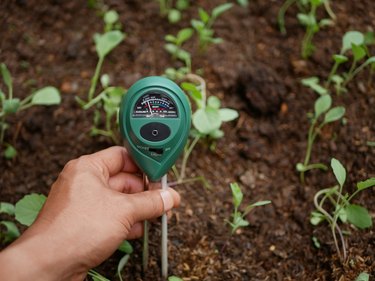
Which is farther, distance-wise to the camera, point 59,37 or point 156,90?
point 59,37

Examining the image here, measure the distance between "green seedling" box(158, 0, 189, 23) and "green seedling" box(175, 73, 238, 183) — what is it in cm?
36

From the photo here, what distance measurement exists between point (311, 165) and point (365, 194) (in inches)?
7.8

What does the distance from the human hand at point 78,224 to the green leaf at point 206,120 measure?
31cm

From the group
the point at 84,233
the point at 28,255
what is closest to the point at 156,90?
the point at 84,233

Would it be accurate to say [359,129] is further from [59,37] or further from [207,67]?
[59,37]

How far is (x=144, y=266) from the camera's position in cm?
143

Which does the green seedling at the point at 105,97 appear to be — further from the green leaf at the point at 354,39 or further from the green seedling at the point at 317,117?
the green leaf at the point at 354,39

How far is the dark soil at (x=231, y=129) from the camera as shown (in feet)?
4.91

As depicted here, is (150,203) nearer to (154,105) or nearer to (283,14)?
(154,105)

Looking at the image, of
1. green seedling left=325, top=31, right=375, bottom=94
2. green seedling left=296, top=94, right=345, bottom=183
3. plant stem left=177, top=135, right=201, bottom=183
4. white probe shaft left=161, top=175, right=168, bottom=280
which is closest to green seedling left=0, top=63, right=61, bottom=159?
plant stem left=177, top=135, right=201, bottom=183

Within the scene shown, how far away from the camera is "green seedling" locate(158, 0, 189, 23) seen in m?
2.05

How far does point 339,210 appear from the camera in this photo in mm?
1405

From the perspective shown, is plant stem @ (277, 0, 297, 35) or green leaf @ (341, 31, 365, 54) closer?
green leaf @ (341, 31, 365, 54)

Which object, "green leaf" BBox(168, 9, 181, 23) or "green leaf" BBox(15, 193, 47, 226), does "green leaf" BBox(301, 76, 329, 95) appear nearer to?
"green leaf" BBox(168, 9, 181, 23)
